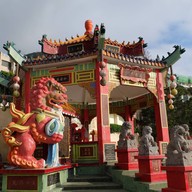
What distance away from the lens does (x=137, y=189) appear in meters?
5.71

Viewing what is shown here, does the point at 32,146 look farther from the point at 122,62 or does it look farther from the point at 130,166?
the point at 122,62

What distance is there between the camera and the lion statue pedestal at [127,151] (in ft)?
→ 23.5

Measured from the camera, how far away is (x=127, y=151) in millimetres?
7266

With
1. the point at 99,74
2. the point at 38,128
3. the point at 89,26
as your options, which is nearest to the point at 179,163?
the point at 38,128

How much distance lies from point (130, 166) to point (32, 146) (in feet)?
10.4

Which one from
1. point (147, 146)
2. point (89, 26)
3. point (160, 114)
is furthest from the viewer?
point (89, 26)

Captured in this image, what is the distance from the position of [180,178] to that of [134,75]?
23.8 feet

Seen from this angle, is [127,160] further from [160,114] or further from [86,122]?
[86,122]

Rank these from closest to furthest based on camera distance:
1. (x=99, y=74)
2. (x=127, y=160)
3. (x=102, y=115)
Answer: (x=127, y=160) → (x=102, y=115) → (x=99, y=74)

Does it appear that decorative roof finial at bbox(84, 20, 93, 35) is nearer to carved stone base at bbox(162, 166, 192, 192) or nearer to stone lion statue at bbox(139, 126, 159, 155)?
stone lion statue at bbox(139, 126, 159, 155)

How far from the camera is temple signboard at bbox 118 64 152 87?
10438 millimetres

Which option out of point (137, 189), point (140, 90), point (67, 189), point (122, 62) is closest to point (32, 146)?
point (67, 189)

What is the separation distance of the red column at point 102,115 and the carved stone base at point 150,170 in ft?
10.5

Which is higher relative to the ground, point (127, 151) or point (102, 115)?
point (102, 115)
